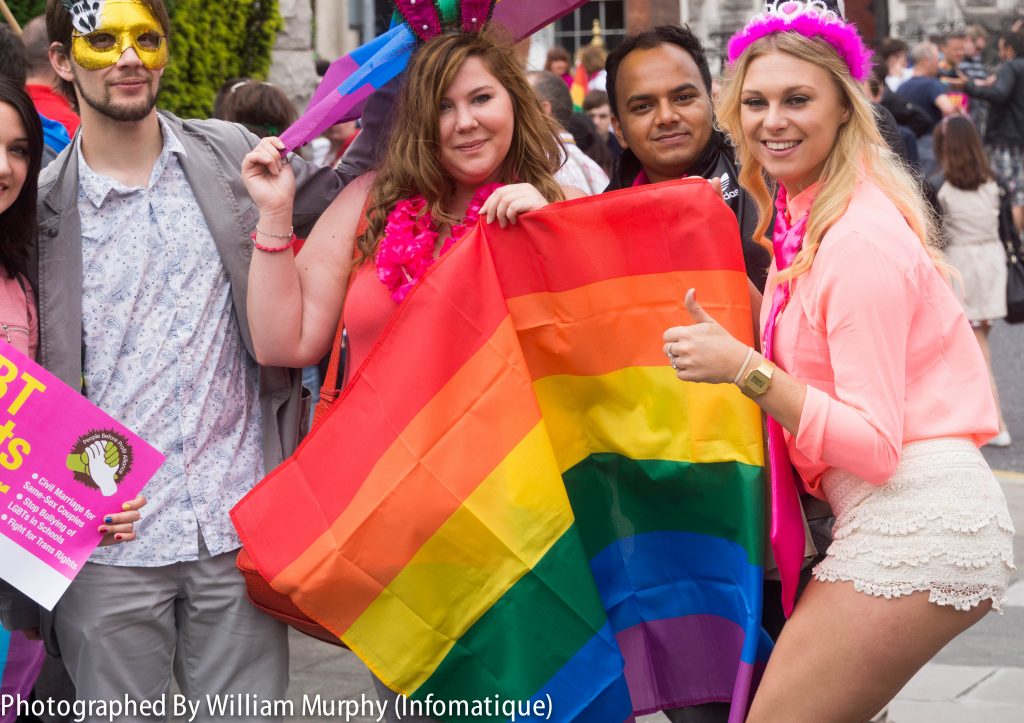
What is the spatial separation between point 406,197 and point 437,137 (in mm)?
169

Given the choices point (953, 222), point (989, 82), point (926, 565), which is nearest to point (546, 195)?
point (926, 565)

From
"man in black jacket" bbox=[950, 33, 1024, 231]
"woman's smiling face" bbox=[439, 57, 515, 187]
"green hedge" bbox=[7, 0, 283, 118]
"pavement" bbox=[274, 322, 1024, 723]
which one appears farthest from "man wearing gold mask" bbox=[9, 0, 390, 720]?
"man in black jacket" bbox=[950, 33, 1024, 231]

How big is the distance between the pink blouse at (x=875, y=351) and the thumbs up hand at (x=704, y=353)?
0.17 meters

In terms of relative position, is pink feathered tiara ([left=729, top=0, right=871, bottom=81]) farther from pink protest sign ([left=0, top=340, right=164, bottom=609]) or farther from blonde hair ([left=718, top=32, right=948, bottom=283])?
pink protest sign ([left=0, top=340, right=164, bottom=609])

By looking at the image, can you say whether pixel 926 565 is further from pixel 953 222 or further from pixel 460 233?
pixel 953 222

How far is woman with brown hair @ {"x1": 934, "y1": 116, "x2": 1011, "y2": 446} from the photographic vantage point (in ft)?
29.3

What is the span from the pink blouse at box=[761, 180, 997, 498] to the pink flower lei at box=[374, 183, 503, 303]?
852mm

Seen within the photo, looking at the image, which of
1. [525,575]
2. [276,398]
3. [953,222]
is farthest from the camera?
[953,222]

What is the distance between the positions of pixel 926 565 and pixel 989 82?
1603 centimetres

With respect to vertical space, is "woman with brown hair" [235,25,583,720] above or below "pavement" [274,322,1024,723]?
above

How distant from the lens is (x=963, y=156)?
8906 millimetres

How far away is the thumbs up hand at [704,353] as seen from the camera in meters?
2.84

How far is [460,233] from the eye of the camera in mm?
3438

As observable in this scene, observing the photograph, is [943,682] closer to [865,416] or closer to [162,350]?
[865,416]
